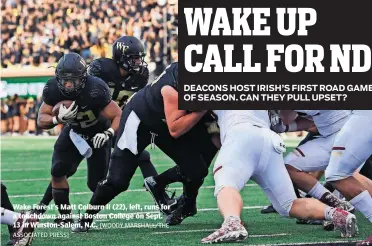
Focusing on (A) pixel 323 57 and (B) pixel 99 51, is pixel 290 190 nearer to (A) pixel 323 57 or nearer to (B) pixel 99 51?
(A) pixel 323 57

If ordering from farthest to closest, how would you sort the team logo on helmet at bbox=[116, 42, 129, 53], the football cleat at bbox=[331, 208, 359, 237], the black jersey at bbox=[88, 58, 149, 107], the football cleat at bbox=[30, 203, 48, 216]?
the black jersey at bbox=[88, 58, 149, 107], the team logo on helmet at bbox=[116, 42, 129, 53], the football cleat at bbox=[30, 203, 48, 216], the football cleat at bbox=[331, 208, 359, 237]

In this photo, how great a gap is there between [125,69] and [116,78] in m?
0.15

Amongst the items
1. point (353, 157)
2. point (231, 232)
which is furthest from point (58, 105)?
point (353, 157)

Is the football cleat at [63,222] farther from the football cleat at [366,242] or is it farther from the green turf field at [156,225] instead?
the football cleat at [366,242]

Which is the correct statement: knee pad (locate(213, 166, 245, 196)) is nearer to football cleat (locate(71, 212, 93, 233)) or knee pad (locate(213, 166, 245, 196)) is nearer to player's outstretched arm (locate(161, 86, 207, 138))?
player's outstretched arm (locate(161, 86, 207, 138))

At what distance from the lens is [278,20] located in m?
7.44

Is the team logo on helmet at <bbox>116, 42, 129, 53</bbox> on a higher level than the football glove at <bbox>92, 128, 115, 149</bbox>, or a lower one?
higher

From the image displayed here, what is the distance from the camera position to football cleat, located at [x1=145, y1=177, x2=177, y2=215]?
788 centimetres

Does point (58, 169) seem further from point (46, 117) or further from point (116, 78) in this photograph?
point (116, 78)

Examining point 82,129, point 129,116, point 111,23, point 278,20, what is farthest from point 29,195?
→ point 111,23

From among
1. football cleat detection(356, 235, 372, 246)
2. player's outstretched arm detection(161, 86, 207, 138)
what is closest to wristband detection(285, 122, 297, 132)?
player's outstretched arm detection(161, 86, 207, 138)

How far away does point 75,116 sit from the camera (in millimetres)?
7430

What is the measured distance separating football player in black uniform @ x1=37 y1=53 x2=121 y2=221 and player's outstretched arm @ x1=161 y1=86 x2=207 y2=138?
949 millimetres

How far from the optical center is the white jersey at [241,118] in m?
6.21
